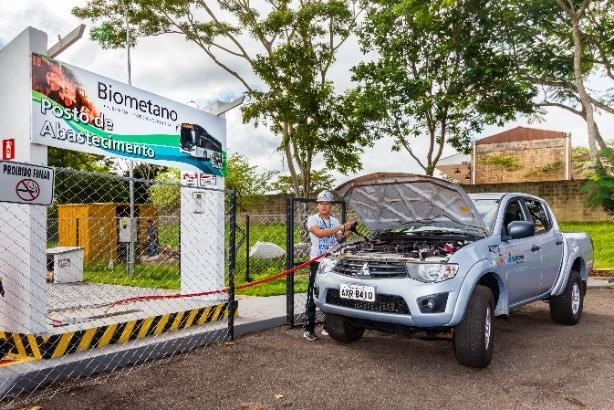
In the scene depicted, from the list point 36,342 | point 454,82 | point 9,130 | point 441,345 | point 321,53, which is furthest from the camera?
point 321,53

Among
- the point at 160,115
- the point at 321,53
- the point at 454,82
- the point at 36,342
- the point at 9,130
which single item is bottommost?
the point at 36,342

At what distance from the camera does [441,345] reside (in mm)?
5883

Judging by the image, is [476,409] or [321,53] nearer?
[476,409]

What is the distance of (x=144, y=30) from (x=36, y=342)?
50.2 ft

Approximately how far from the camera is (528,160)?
37.8 metres

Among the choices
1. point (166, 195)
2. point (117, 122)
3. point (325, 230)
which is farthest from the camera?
point (166, 195)

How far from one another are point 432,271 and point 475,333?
73 cm

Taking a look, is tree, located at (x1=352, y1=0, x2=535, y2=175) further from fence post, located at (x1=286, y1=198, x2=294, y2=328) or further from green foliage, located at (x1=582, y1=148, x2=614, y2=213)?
fence post, located at (x1=286, y1=198, x2=294, y2=328)

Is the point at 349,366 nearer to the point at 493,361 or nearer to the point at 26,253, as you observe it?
the point at 493,361

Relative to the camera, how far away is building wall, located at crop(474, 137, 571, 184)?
3619cm

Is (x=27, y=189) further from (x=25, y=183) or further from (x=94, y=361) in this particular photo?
(x=94, y=361)

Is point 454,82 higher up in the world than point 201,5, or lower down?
lower down

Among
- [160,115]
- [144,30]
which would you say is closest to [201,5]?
[144,30]

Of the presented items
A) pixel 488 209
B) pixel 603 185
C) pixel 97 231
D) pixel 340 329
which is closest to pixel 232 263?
pixel 340 329
